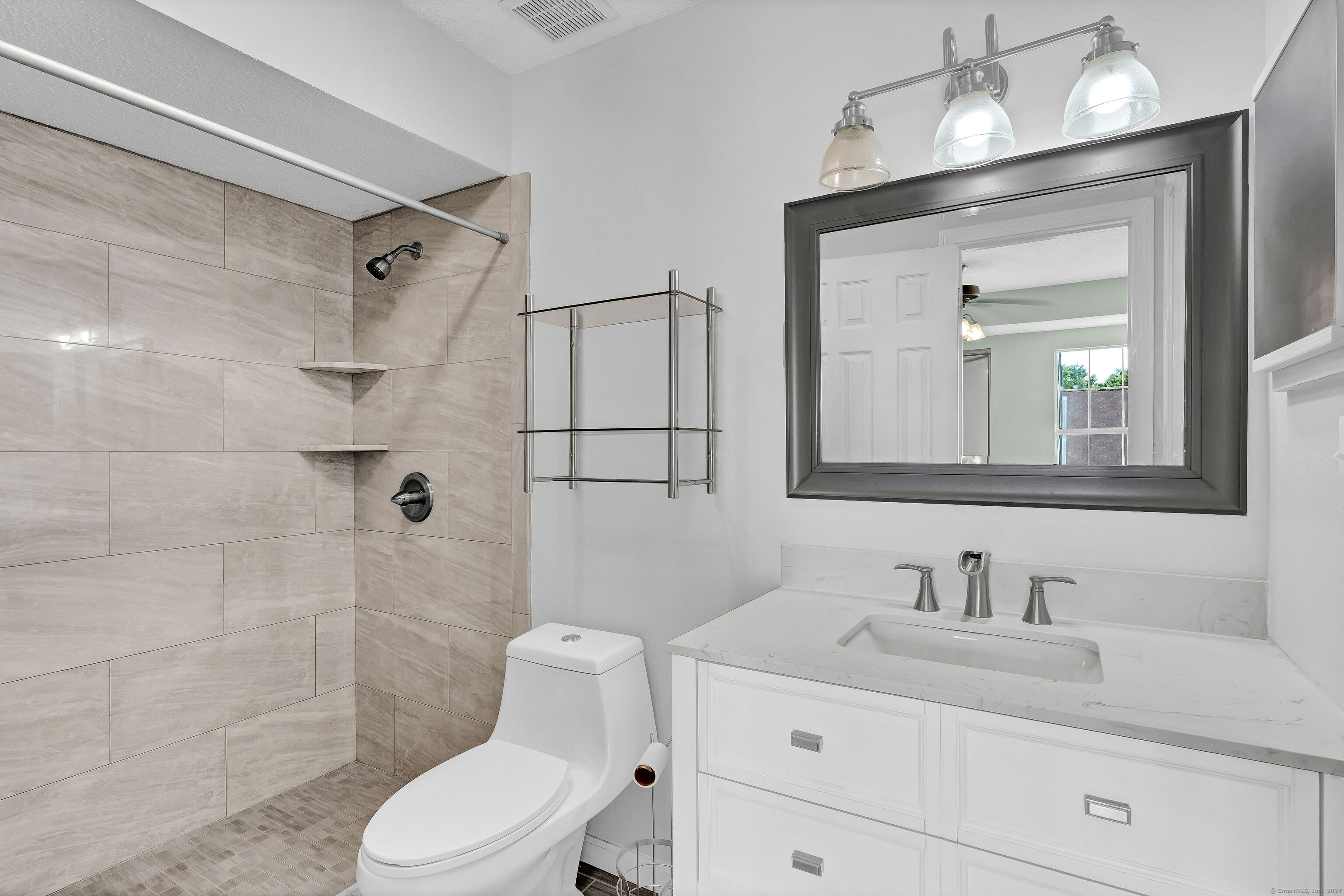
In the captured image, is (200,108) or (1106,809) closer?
(1106,809)

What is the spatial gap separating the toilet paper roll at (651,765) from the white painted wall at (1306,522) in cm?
112

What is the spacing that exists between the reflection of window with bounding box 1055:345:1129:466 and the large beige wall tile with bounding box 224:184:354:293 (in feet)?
7.66

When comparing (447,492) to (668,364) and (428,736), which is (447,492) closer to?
(428,736)

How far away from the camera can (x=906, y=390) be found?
1.56m

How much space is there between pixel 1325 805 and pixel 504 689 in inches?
63.3

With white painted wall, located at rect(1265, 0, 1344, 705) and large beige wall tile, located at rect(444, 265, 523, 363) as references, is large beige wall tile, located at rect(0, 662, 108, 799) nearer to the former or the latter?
large beige wall tile, located at rect(444, 265, 523, 363)

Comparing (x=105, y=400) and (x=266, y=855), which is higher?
(x=105, y=400)

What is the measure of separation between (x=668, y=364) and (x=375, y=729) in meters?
1.75

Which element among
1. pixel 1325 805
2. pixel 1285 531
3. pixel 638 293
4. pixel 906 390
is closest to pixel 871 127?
pixel 906 390

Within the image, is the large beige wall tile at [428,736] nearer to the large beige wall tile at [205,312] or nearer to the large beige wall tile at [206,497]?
the large beige wall tile at [206,497]

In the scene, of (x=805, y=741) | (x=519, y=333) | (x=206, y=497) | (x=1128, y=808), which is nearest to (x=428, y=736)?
(x=206, y=497)

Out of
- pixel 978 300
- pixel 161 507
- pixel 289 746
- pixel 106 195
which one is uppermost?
pixel 106 195

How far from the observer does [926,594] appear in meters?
1.47

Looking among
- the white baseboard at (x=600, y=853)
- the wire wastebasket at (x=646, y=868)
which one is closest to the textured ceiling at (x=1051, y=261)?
the wire wastebasket at (x=646, y=868)
